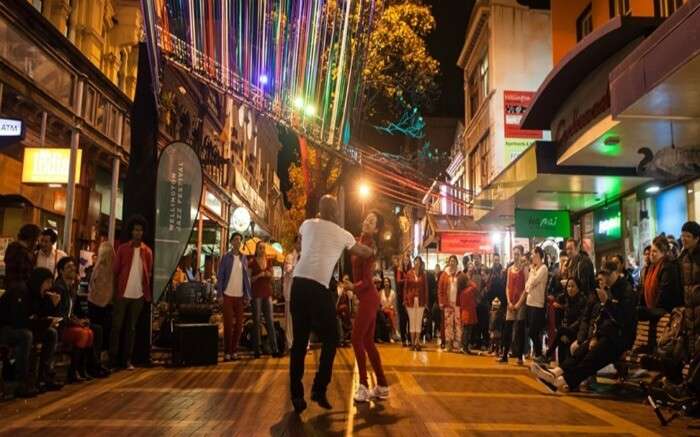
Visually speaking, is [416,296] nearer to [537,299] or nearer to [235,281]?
[537,299]

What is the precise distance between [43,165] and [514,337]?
920cm

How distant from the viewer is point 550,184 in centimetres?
1308

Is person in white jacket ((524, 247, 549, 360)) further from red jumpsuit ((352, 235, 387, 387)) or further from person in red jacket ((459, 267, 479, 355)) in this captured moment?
red jumpsuit ((352, 235, 387, 387))

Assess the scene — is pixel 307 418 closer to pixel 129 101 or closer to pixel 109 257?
pixel 109 257

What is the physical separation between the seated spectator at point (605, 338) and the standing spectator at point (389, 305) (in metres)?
8.32

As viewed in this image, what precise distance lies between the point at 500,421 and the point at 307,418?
173 cm

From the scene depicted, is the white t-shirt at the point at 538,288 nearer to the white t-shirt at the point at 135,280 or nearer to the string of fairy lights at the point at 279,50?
the white t-shirt at the point at 135,280

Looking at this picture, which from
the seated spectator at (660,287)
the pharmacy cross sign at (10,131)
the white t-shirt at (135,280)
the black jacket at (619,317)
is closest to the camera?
the black jacket at (619,317)

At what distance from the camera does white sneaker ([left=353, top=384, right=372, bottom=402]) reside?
20.0ft

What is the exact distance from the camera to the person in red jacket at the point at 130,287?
8.34 m

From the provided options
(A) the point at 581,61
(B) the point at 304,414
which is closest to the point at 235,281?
(B) the point at 304,414

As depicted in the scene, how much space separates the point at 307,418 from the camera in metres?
5.29

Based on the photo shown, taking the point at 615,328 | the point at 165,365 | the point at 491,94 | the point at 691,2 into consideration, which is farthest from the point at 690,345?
the point at 491,94

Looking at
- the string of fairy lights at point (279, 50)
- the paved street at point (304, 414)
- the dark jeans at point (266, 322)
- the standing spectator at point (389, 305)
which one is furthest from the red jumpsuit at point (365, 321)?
the standing spectator at point (389, 305)
